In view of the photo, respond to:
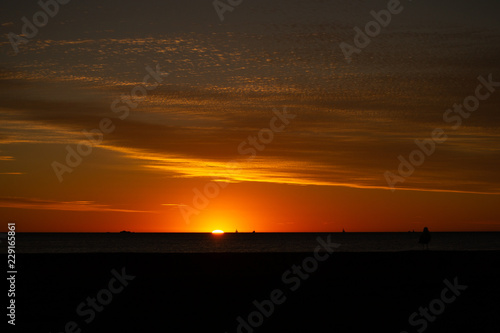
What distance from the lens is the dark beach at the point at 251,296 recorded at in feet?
43.5

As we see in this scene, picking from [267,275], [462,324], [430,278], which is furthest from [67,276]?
[462,324]

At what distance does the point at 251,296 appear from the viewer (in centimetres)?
1753

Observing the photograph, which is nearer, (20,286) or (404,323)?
(404,323)

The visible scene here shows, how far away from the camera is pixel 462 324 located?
520 inches

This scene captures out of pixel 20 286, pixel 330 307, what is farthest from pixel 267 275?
pixel 20 286

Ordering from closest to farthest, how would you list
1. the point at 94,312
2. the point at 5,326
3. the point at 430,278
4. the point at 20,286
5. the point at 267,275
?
the point at 5,326, the point at 94,312, the point at 20,286, the point at 430,278, the point at 267,275

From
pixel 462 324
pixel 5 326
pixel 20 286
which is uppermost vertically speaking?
pixel 20 286

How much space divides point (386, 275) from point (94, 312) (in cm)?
1245

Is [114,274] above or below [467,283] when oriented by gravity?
above

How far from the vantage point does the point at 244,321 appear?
13.7m

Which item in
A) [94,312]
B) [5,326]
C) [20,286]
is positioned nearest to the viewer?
[5,326]

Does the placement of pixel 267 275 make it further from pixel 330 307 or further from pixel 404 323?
pixel 404 323

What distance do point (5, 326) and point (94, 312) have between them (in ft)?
7.91

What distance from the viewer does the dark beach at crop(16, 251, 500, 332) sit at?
43.5ft
